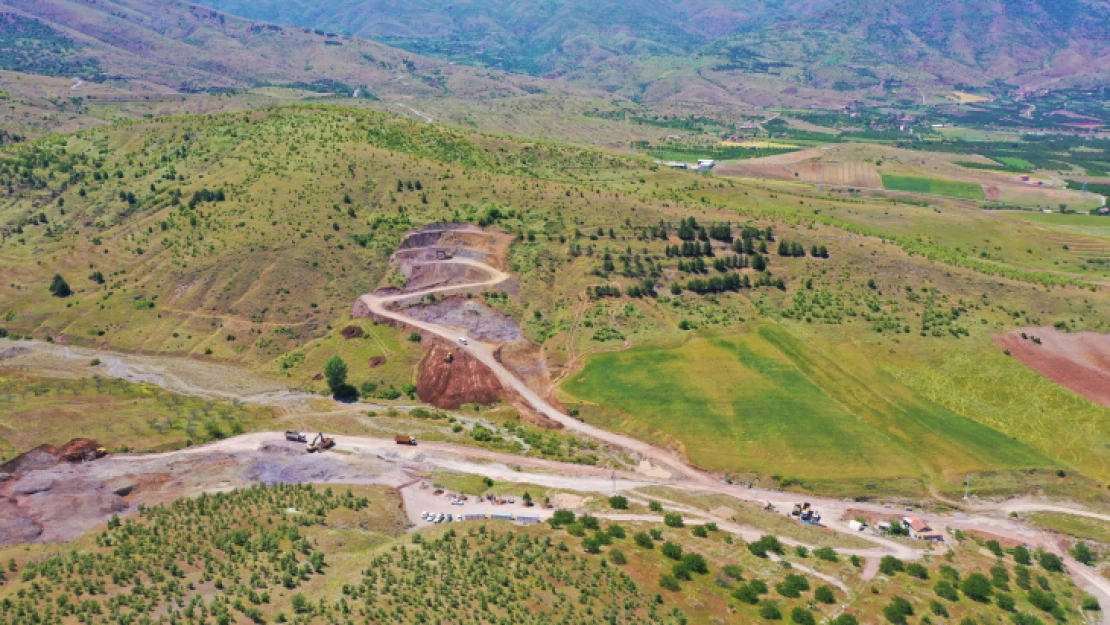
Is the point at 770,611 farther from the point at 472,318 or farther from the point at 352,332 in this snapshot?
the point at 352,332

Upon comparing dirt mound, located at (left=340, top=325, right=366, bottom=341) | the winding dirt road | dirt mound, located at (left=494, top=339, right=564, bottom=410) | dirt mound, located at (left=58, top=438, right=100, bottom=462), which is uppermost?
dirt mound, located at (left=340, top=325, right=366, bottom=341)

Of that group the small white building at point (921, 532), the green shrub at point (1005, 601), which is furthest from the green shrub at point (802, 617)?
the small white building at point (921, 532)

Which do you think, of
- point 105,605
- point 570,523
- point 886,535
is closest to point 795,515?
point 886,535

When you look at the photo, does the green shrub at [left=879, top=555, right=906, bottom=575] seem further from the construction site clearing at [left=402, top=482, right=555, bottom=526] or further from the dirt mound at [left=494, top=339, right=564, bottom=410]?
the dirt mound at [left=494, top=339, right=564, bottom=410]

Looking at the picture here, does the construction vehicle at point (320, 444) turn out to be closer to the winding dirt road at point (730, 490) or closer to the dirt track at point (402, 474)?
the dirt track at point (402, 474)

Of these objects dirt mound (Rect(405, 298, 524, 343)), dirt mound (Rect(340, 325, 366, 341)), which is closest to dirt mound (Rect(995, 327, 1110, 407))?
dirt mound (Rect(405, 298, 524, 343))

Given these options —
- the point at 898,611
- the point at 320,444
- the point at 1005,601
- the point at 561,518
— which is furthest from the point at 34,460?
the point at 1005,601

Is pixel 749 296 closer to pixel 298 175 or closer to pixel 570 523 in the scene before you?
pixel 570 523
